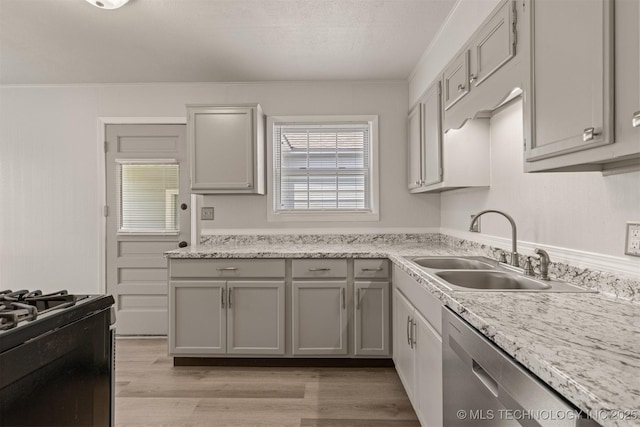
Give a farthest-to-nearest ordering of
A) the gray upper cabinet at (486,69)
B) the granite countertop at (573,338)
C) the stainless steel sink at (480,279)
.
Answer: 1. the stainless steel sink at (480,279)
2. the gray upper cabinet at (486,69)
3. the granite countertop at (573,338)

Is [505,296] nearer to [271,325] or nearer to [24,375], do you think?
[24,375]

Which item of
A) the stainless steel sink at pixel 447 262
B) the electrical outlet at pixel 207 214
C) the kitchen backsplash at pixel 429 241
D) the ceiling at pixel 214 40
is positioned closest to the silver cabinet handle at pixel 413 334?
the stainless steel sink at pixel 447 262

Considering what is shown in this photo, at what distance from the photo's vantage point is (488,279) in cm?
187

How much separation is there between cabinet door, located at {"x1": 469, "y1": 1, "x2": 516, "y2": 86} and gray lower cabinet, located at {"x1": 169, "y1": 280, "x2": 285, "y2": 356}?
74.8 inches

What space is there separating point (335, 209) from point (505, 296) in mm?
2249

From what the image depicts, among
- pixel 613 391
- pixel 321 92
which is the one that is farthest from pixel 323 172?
pixel 613 391

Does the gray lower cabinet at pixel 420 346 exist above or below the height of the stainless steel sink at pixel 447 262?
below

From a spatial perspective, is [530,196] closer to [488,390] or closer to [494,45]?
[494,45]

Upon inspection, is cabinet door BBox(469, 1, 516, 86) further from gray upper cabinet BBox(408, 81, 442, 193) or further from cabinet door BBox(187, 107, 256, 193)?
cabinet door BBox(187, 107, 256, 193)

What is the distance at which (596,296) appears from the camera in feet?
4.34

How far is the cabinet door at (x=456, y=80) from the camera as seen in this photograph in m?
1.93

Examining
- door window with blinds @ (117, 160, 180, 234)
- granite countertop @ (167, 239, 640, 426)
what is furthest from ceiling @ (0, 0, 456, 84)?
granite countertop @ (167, 239, 640, 426)

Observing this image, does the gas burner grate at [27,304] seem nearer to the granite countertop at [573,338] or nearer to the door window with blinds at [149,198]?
the granite countertop at [573,338]

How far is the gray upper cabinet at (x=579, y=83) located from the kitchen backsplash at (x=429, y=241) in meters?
0.42
